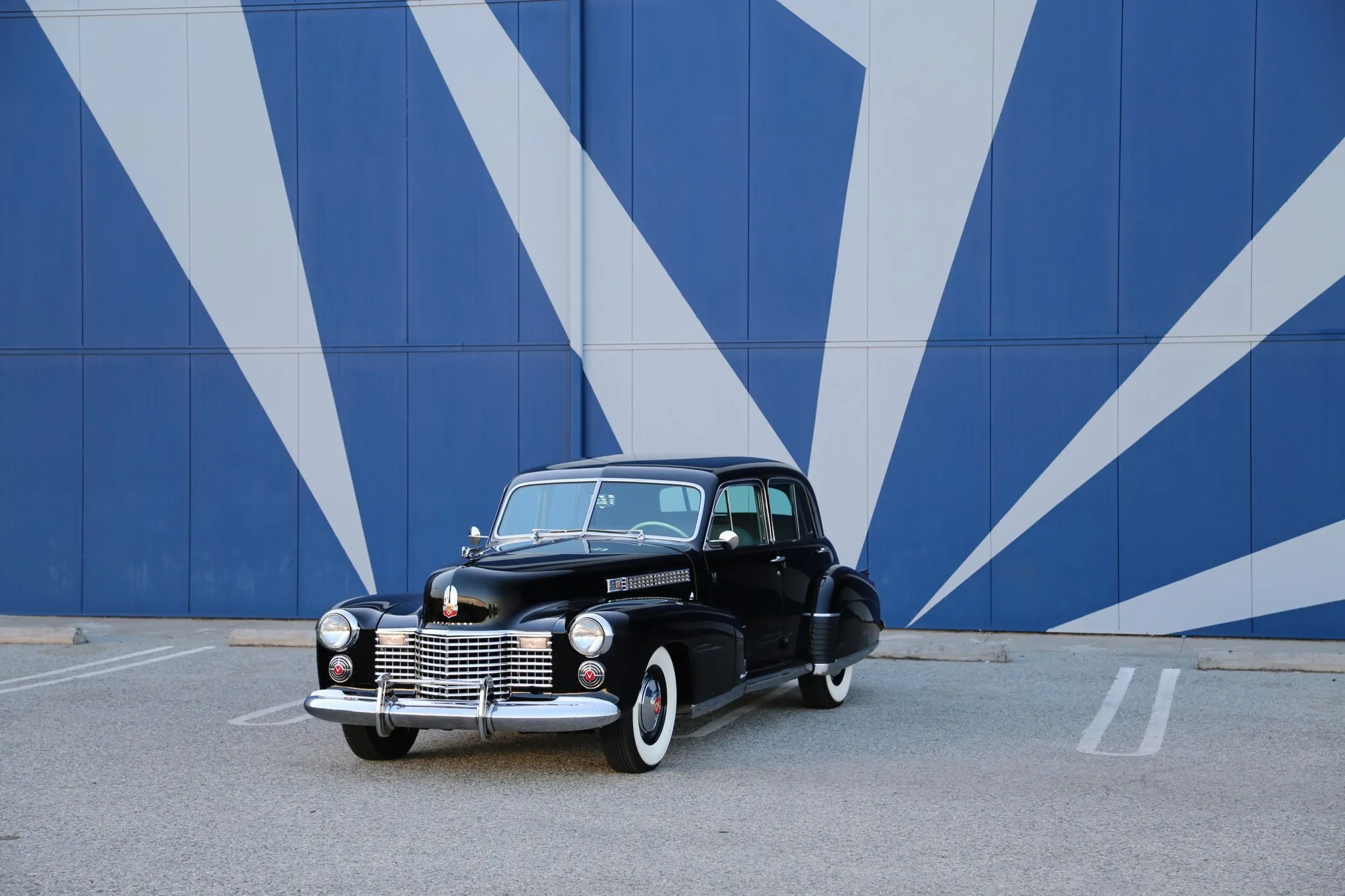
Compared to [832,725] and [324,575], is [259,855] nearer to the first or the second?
[832,725]

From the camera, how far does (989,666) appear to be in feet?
37.4

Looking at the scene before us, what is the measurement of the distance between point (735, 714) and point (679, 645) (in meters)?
1.88

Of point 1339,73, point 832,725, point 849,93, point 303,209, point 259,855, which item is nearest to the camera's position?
point 259,855

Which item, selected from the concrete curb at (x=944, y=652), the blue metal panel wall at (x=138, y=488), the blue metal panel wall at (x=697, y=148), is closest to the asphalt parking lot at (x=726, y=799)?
the concrete curb at (x=944, y=652)

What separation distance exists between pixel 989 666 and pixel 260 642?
21.6 ft

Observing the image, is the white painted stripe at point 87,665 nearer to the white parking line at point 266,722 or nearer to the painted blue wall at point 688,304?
the painted blue wall at point 688,304

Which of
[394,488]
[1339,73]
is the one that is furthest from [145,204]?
[1339,73]

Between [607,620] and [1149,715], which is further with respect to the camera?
[1149,715]

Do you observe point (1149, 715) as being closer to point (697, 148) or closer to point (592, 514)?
point (592, 514)

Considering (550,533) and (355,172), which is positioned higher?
(355,172)

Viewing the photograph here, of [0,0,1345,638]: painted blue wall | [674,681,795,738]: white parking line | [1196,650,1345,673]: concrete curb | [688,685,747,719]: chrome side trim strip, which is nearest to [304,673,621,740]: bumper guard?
[688,685,747,719]: chrome side trim strip

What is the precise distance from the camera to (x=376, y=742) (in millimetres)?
7445

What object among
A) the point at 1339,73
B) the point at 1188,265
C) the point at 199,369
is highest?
the point at 1339,73

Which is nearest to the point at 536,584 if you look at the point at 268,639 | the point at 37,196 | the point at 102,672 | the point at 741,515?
the point at 741,515
